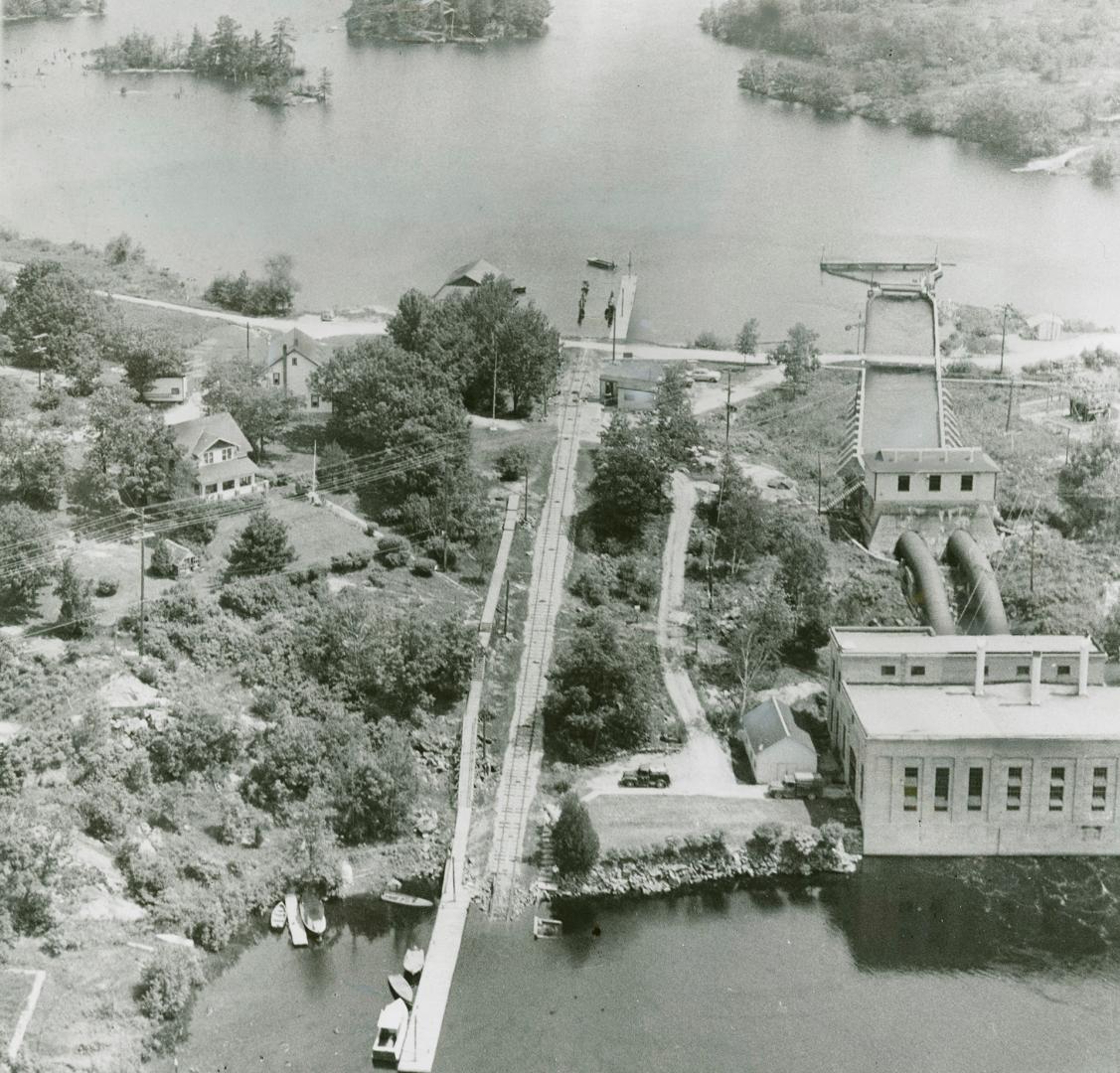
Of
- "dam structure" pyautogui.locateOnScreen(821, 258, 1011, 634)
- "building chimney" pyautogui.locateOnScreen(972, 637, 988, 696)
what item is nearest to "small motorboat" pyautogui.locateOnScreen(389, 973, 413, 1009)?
"building chimney" pyautogui.locateOnScreen(972, 637, 988, 696)

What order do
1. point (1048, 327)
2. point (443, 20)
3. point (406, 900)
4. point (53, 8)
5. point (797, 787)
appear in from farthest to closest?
point (1048, 327), point (443, 20), point (53, 8), point (797, 787), point (406, 900)

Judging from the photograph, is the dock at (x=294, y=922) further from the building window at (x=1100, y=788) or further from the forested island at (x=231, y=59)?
the forested island at (x=231, y=59)

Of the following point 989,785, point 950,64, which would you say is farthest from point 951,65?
point 989,785

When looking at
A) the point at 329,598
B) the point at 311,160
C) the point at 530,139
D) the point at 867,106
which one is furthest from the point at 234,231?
the point at 867,106

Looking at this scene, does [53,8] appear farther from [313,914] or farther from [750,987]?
[750,987]

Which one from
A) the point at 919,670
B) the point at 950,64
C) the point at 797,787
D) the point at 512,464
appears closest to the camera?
the point at 797,787

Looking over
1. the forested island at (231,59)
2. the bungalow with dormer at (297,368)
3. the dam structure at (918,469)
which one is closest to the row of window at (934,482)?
the dam structure at (918,469)

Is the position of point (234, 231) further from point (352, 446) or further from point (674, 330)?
point (674, 330)
